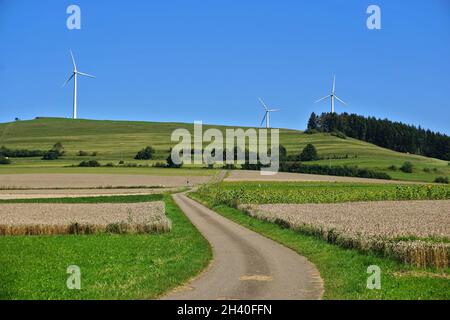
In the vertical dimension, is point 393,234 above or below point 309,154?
below

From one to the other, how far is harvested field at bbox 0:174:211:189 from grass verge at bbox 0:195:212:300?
219 ft

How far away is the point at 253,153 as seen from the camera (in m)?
160

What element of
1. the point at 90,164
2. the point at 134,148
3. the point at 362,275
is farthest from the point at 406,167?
the point at 362,275

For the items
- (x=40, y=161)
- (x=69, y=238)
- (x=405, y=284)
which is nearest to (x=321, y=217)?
(x=69, y=238)

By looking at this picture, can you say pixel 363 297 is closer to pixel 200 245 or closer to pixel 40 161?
pixel 200 245

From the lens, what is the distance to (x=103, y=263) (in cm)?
2439

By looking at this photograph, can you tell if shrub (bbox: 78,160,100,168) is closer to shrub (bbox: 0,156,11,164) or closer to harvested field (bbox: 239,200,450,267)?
shrub (bbox: 0,156,11,164)

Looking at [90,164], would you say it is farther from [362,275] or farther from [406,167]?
[362,275]

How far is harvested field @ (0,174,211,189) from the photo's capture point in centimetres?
10088

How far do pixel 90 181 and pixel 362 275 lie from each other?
9063cm

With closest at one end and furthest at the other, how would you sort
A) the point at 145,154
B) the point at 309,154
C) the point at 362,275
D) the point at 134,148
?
the point at 362,275 → the point at 309,154 → the point at 145,154 → the point at 134,148

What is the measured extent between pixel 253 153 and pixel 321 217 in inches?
4635

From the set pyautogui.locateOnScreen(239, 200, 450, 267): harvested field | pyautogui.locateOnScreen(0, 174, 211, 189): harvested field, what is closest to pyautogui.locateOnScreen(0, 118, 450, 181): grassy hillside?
pyautogui.locateOnScreen(0, 174, 211, 189): harvested field
